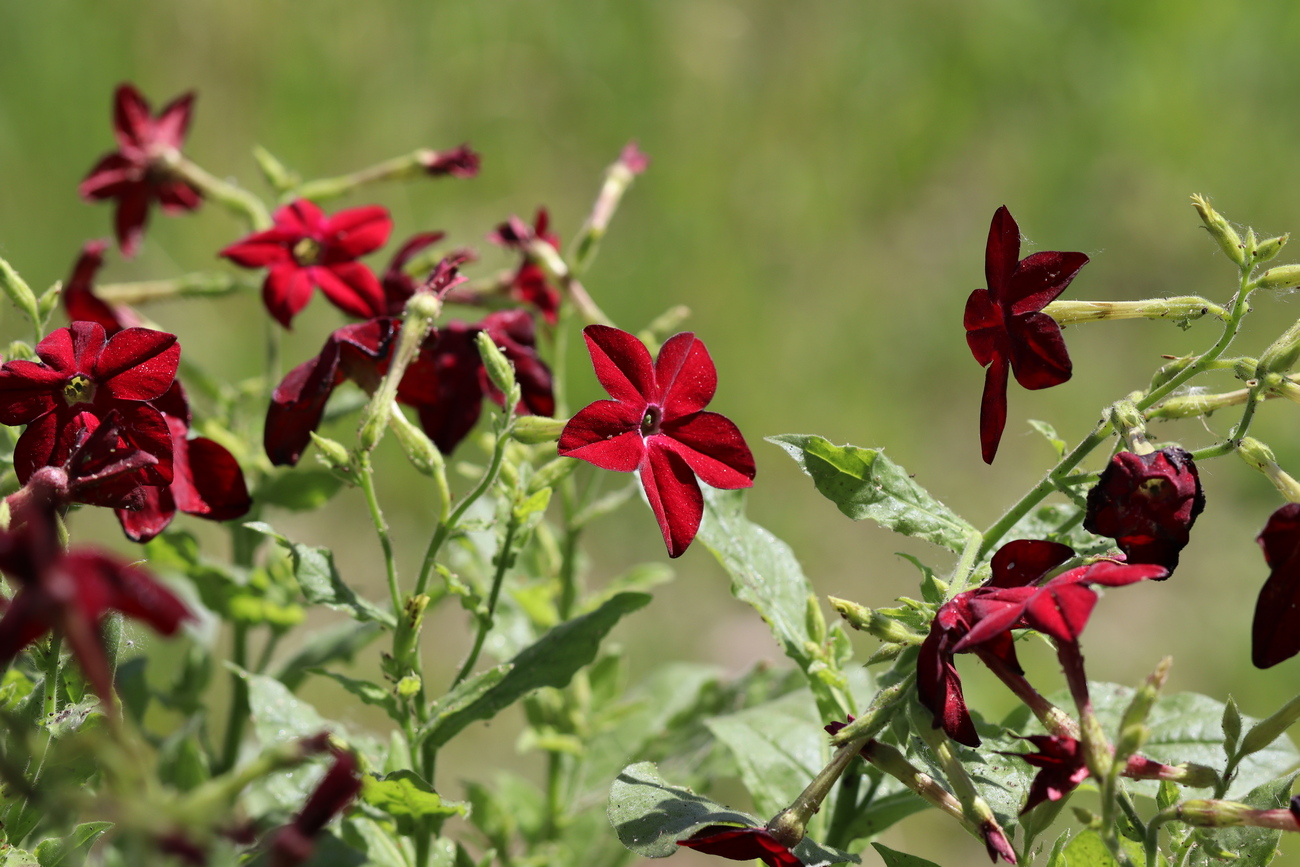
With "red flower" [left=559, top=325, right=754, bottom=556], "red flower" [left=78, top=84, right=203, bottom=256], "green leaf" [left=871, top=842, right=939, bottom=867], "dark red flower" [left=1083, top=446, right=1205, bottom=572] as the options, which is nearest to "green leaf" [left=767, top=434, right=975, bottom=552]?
"red flower" [left=559, top=325, right=754, bottom=556]

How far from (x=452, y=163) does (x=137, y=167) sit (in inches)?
18.1

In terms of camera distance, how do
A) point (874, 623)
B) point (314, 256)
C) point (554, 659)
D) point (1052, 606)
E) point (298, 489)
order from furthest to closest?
point (298, 489) → point (314, 256) → point (554, 659) → point (874, 623) → point (1052, 606)

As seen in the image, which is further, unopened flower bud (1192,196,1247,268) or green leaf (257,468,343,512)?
green leaf (257,468,343,512)

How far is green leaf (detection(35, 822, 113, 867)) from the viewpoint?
0.94 m

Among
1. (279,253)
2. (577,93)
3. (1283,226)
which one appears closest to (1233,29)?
(1283,226)

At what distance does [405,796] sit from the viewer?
1032 millimetres

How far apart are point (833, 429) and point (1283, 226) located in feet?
5.70

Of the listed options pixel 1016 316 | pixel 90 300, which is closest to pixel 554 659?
pixel 1016 316

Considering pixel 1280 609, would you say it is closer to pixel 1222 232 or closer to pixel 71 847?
pixel 1222 232

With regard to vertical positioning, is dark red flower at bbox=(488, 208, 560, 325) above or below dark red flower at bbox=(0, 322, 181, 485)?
above

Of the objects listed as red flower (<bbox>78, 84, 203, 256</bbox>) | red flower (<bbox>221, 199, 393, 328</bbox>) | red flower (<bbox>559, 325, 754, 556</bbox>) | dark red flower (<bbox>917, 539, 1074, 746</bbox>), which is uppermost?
red flower (<bbox>78, 84, 203, 256</bbox>)

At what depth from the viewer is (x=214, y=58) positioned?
4113 millimetres

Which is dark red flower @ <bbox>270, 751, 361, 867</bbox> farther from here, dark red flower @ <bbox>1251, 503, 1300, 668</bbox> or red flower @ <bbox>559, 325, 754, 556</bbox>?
dark red flower @ <bbox>1251, 503, 1300, 668</bbox>

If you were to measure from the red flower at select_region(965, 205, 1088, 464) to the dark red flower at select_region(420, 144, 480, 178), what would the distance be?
976mm
